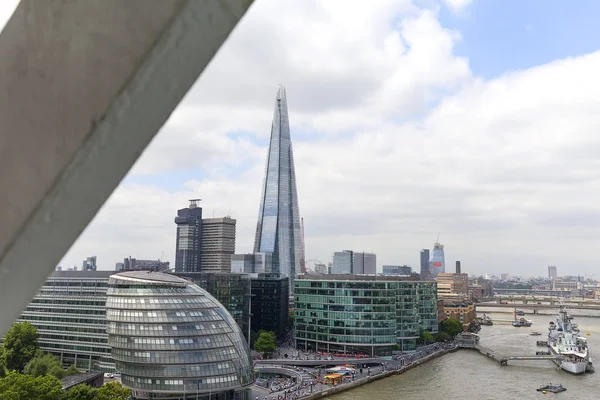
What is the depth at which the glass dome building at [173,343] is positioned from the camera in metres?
18.1

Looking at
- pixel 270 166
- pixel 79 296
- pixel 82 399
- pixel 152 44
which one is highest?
pixel 270 166

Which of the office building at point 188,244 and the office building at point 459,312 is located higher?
the office building at point 188,244

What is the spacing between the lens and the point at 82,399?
1467 cm

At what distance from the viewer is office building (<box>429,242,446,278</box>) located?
147 metres

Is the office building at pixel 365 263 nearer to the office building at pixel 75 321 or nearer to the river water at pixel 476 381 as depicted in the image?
the river water at pixel 476 381

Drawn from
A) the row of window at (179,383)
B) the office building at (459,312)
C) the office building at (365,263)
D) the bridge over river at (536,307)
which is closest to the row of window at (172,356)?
the row of window at (179,383)

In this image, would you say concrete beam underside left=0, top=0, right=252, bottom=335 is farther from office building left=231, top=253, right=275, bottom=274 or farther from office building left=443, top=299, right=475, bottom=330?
office building left=231, top=253, right=275, bottom=274

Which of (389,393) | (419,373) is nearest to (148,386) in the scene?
(389,393)

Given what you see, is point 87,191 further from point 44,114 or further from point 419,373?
point 419,373

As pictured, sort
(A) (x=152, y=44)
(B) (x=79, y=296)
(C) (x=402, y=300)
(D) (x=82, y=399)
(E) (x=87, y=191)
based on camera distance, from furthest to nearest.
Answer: (C) (x=402, y=300)
(B) (x=79, y=296)
(D) (x=82, y=399)
(E) (x=87, y=191)
(A) (x=152, y=44)

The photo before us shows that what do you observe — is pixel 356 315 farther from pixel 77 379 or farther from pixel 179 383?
pixel 77 379

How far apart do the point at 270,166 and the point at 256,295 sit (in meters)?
35.5

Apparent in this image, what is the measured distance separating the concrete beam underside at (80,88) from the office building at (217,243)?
278 feet

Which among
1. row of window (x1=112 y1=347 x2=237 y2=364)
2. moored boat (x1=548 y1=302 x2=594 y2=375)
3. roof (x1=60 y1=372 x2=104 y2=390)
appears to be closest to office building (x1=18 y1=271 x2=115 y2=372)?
roof (x1=60 y1=372 x2=104 y2=390)
